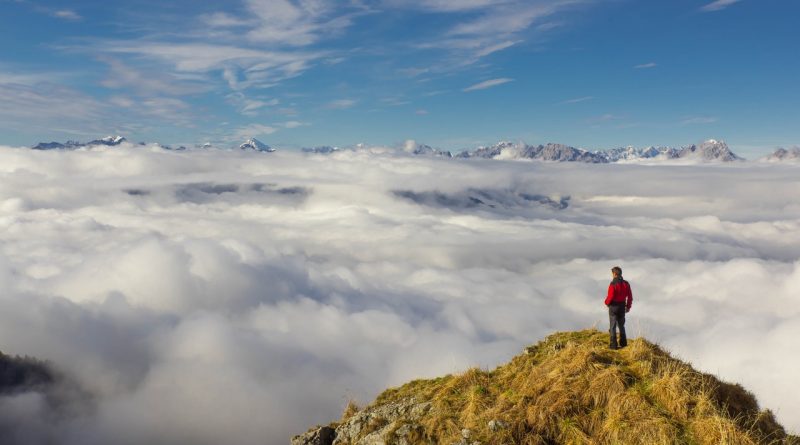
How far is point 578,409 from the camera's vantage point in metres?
13.7

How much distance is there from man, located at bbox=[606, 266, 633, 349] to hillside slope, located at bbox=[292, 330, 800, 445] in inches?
22.8

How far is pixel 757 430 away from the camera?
41.2 ft

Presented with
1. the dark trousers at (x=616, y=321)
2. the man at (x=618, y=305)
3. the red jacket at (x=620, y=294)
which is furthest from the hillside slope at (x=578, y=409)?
the red jacket at (x=620, y=294)

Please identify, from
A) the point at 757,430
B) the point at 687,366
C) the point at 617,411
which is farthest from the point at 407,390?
the point at 757,430

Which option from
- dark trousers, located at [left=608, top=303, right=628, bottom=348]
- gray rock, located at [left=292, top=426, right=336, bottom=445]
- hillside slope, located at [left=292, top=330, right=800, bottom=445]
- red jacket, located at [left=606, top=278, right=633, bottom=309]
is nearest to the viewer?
hillside slope, located at [left=292, top=330, right=800, bottom=445]

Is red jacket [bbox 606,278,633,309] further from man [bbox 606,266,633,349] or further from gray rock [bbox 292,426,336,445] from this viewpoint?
gray rock [bbox 292,426,336,445]

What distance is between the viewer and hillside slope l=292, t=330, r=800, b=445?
12312 mm

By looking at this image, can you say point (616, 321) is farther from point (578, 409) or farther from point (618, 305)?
point (578, 409)

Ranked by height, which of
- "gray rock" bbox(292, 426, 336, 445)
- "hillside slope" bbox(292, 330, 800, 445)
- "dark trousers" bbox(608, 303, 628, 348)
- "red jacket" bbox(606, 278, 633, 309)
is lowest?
"gray rock" bbox(292, 426, 336, 445)

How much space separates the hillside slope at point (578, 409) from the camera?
Answer: 1231cm

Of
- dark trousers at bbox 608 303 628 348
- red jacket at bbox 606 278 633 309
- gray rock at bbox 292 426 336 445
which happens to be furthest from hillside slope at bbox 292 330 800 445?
red jacket at bbox 606 278 633 309

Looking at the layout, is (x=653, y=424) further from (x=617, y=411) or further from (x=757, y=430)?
(x=757, y=430)

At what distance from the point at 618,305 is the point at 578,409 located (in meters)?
5.94

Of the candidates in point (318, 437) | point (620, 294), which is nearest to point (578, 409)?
point (620, 294)
